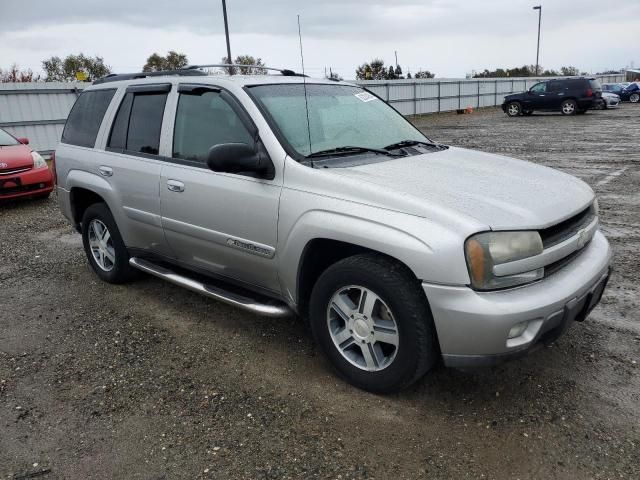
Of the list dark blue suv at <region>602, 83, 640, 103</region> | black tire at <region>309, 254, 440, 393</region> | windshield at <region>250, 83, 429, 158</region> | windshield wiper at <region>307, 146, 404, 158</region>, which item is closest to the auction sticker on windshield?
windshield at <region>250, 83, 429, 158</region>

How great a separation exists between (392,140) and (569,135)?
14.9 m

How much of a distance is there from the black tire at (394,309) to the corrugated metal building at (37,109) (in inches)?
566

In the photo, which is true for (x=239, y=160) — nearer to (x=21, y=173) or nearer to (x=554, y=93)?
(x=21, y=173)

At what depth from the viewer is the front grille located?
9.01 ft

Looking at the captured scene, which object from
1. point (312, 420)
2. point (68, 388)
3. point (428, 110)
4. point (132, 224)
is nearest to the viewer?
point (312, 420)

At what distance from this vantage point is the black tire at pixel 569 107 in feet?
81.4

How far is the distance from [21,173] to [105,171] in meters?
5.34

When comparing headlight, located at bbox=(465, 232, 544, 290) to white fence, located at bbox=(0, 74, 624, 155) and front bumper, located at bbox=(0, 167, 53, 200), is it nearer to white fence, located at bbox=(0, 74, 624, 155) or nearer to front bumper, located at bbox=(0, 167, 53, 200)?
front bumper, located at bbox=(0, 167, 53, 200)

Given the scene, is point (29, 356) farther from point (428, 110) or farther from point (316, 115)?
point (428, 110)

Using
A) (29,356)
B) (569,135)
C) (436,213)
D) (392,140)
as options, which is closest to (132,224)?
(29,356)

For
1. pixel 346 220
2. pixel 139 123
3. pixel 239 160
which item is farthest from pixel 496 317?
pixel 139 123

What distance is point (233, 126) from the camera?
3555 mm

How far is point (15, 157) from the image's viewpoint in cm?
879

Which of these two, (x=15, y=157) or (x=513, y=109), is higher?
(x=15, y=157)
